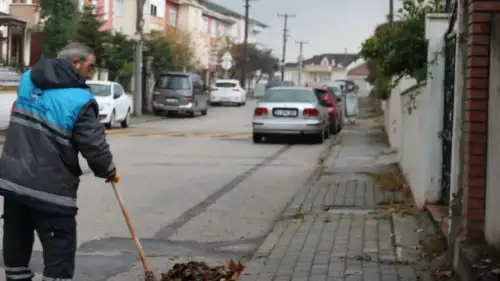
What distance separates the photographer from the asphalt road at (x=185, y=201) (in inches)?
344

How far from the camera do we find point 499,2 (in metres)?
6.80

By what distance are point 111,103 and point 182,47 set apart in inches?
1106

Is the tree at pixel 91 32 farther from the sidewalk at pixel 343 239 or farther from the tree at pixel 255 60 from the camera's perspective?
the tree at pixel 255 60

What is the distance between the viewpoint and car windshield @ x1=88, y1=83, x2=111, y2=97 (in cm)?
2939

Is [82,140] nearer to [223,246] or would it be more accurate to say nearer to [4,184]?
[4,184]

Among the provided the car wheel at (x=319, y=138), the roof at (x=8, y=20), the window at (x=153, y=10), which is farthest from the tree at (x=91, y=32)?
the window at (x=153, y=10)

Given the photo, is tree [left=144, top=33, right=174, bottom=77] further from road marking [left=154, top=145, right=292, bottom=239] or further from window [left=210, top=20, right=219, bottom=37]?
window [left=210, top=20, right=219, bottom=37]

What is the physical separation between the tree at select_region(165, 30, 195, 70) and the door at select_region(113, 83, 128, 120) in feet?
75.6

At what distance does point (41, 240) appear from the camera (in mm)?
5578

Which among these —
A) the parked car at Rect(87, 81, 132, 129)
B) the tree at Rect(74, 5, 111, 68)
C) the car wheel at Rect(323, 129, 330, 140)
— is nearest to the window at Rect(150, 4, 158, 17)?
the tree at Rect(74, 5, 111, 68)

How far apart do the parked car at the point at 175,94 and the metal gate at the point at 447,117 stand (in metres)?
30.4

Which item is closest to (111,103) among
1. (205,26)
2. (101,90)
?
(101,90)

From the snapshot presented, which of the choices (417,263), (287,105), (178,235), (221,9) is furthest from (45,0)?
(221,9)

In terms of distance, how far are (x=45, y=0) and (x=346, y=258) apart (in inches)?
1349
